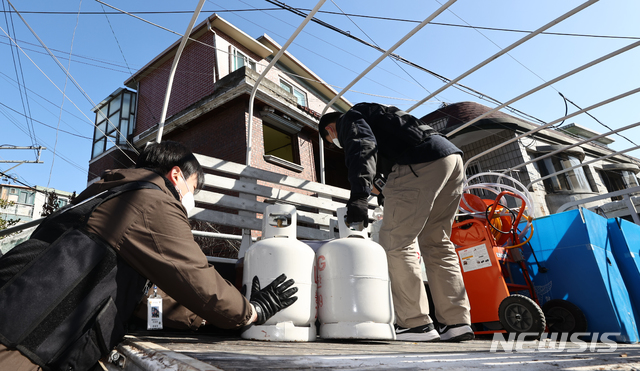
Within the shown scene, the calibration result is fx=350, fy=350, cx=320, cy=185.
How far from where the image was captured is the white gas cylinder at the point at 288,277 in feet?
6.89

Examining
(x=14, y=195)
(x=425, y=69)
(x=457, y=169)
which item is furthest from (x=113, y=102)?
(x=14, y=195)

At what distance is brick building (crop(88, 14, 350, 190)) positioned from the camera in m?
9.81

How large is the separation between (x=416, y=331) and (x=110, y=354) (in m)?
1.85

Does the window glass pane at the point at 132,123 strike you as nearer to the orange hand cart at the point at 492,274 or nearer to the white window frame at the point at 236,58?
the white window frame at the point at 236,58

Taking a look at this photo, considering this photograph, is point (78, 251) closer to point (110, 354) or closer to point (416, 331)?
point (110, 354)

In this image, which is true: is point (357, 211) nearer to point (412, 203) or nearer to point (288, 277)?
point (412, 203)

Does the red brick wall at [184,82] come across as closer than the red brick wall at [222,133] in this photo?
No

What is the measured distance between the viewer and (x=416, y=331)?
241 centimetres

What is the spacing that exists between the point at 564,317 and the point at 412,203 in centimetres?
233

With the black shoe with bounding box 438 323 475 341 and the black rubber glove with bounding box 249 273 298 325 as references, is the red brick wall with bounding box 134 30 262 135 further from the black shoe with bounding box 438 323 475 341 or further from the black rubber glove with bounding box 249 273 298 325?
the black shoe with bounding box 438 323 475 341

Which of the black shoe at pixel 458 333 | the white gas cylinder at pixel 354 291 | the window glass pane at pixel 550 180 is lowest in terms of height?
the black shoe at pixel 458 333

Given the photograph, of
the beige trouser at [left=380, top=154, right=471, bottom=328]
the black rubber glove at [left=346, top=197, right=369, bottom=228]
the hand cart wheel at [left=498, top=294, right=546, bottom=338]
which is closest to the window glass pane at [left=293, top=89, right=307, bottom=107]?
the beige trouser at [left=380, top=154, right=471, bottom=328]

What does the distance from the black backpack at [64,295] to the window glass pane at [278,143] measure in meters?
9.77

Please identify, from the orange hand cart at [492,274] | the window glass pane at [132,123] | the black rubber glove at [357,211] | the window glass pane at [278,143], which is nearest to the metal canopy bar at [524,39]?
the orange hand cart at [492,274]
